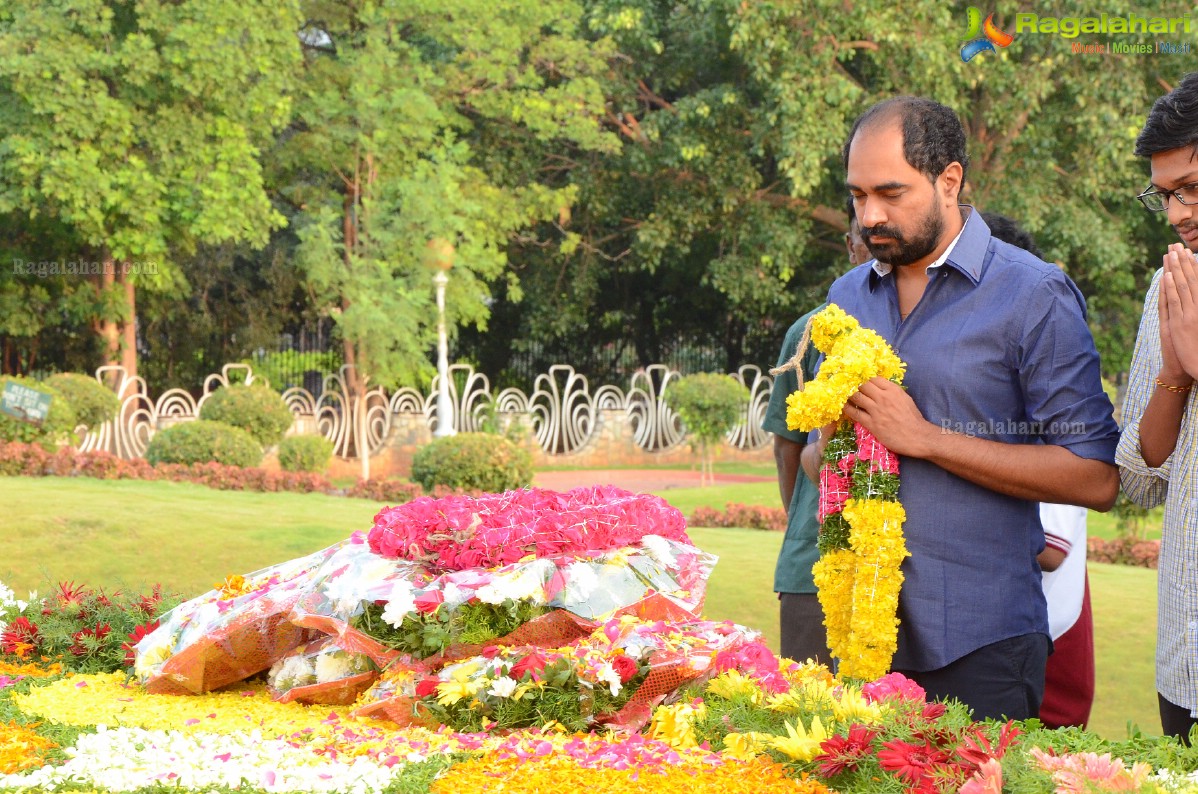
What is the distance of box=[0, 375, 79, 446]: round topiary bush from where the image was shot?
427 inches

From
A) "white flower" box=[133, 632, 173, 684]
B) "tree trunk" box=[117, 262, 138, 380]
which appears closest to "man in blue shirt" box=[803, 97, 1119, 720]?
"white flower" box=[133, 632, 173, 684]

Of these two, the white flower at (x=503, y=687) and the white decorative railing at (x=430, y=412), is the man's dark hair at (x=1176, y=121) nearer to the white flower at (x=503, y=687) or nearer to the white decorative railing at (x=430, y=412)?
the white flower at (x=503, y=687)

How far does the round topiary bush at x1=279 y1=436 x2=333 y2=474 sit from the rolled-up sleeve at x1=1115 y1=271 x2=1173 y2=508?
11680 mm

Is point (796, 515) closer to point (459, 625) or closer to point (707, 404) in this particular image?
point (459, 625)

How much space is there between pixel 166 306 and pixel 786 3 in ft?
30.3

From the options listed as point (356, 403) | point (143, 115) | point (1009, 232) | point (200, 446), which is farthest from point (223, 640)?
point (356, 403)

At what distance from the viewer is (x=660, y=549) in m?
2.74

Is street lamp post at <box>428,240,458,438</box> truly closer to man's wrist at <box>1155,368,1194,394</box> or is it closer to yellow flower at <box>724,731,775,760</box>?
yellow flower at <box>724,731,775,760</box>

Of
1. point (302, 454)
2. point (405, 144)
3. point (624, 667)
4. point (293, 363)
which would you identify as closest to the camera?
point (624, 667)

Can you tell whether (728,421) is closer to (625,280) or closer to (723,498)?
(723,498)

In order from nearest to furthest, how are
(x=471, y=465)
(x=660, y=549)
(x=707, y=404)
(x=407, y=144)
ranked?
1. (x=660, y=549)
2. (x=471, y=465)
3. (x=707, y=404)
4. (x=407, y=144)

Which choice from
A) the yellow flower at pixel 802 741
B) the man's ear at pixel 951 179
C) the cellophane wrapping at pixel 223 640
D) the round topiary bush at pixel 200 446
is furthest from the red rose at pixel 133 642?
the round topiary bush at pixel 200 446

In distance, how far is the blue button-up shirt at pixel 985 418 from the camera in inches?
88.1

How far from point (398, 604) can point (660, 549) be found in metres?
0.61
